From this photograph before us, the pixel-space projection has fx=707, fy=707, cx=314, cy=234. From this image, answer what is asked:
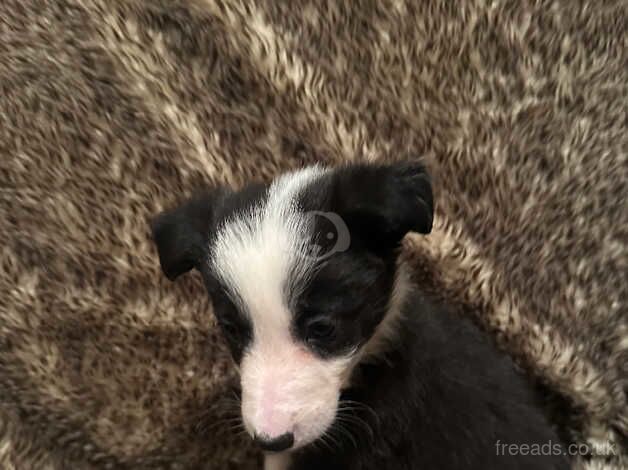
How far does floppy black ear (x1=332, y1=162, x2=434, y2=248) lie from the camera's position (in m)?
1.15

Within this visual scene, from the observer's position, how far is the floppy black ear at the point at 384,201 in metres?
1.15

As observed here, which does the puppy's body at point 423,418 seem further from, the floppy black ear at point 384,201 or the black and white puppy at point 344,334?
the floppy black ear at point 384,201

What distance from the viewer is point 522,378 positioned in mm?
1600

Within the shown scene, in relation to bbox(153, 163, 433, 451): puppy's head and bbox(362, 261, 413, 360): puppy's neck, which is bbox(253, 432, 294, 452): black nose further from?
bbox(362, 261, 413, 360): puppy's neck

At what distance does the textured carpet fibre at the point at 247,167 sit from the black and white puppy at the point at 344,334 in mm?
195

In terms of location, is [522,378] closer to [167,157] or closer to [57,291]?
[167,157]

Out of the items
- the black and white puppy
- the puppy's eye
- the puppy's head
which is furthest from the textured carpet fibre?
the puppy's eye

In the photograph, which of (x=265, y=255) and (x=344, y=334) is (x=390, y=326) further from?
(x=265, y=255)

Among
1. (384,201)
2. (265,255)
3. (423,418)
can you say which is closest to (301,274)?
(265,255)

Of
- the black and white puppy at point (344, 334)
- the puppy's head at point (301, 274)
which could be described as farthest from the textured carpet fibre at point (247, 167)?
the puppy's head at point (301, 274)

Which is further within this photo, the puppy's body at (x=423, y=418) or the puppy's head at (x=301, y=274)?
the puppy's body at (x=423, y=418)

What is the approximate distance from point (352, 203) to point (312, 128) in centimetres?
46

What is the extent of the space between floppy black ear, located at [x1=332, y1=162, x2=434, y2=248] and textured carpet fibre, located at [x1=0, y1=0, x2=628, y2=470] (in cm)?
41

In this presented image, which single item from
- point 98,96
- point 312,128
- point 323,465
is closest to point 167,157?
point 98,96
